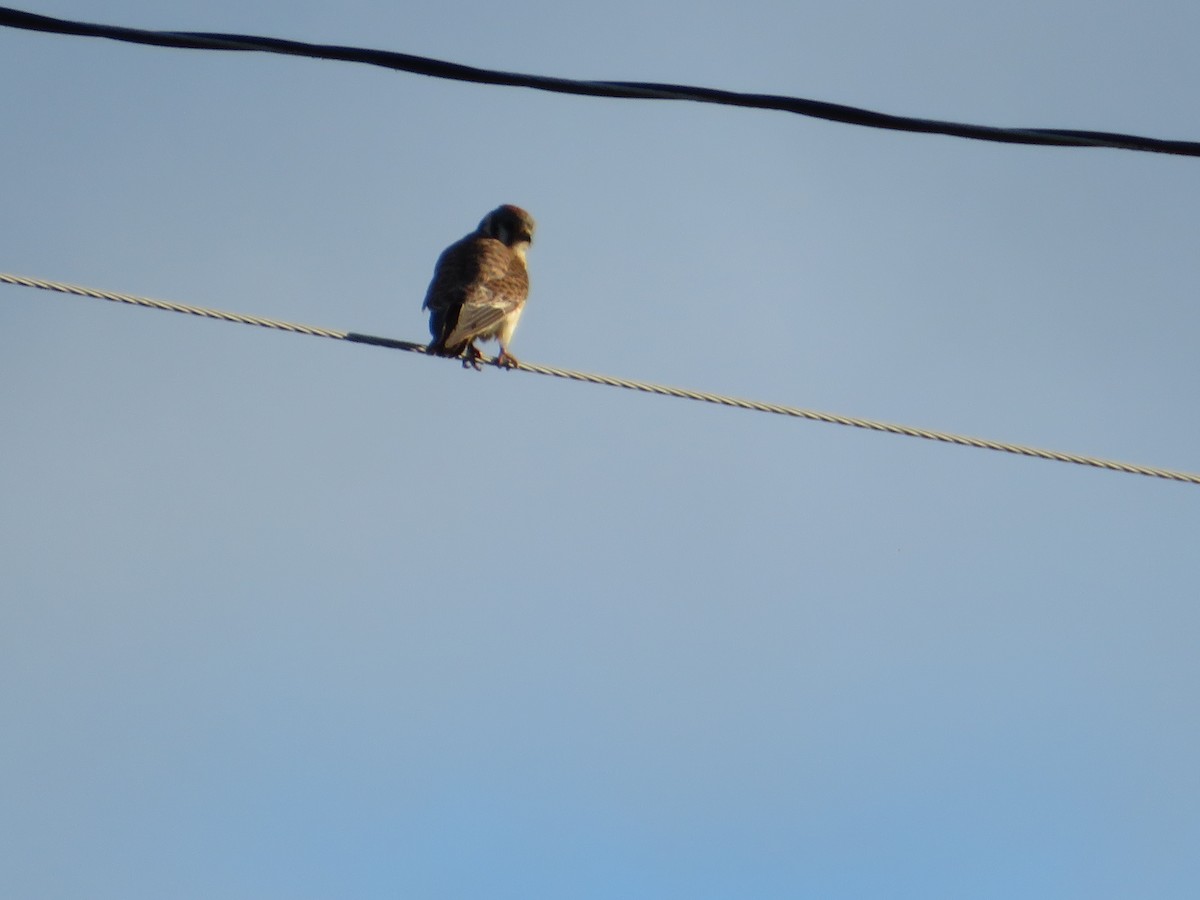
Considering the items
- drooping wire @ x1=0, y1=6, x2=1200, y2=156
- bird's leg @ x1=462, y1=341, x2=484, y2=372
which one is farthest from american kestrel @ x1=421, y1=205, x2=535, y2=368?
drooping wire @ x1=0, y1=6, x2=1200, y2=156

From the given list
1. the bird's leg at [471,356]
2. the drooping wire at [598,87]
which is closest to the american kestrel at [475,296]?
the bird's leg at [471,356]

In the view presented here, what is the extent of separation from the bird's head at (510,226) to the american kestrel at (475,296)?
0.15 m

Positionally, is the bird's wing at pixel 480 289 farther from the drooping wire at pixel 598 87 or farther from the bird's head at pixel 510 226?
the drooping wire at pixel 598 87

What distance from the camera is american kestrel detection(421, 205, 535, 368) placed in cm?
959

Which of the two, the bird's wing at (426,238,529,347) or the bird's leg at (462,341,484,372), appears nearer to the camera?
the bird's leg at (462,341,484,372)

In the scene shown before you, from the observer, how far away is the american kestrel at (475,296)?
31.5ft

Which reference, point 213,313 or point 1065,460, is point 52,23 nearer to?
point 213,313

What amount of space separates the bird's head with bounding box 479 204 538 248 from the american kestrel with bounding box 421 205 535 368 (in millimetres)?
148

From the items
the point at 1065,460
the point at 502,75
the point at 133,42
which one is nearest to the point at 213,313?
the point at 133,42

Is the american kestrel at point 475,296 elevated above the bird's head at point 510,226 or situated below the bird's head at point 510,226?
below

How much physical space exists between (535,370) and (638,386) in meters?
0.48

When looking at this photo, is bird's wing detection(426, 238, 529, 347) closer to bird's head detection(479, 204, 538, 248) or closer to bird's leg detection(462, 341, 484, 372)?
bird's leg detection(462, 341, 484, 372)

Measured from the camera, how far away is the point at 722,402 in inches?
244

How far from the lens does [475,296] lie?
10.1 meters
